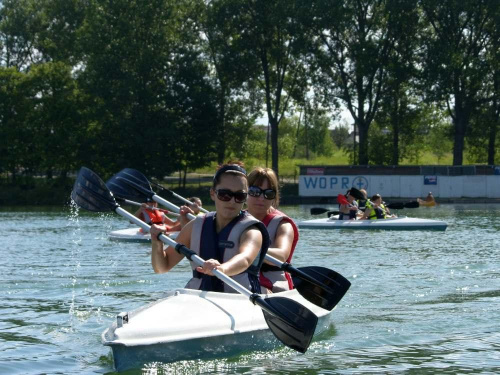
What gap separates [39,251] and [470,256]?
8764 millimetres

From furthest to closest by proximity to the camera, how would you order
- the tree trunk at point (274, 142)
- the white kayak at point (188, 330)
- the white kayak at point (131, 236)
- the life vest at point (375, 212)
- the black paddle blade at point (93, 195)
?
the tree trunk at point (274, 142) → the life vest at point (375, 212) → the white kayak at point (131, 236) → the black paddle blade at point (93, 195) → the white kayak at point (188, 330)

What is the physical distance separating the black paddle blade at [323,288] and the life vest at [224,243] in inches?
52.7

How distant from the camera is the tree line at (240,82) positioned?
4838 cm

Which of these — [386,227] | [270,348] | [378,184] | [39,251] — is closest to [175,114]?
[378,184]

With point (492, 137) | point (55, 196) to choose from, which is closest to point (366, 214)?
point (492, 137)

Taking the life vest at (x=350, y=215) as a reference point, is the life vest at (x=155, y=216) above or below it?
above

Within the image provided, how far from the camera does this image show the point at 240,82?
174ft

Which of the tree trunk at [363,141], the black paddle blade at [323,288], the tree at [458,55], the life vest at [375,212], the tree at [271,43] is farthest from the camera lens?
the tree trunk at [363,141]

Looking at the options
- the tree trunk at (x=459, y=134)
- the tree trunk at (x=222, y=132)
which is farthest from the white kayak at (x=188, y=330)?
the tree trunk at (x=222, y=132)

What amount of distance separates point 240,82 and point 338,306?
42297mm

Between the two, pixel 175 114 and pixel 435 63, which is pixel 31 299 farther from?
pixel 175 114

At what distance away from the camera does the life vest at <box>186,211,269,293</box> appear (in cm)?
776

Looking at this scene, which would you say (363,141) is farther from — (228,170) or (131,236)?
(228,170)

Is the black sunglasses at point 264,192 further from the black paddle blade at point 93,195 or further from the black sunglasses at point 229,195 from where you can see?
the black paddle blade at point 93,195
